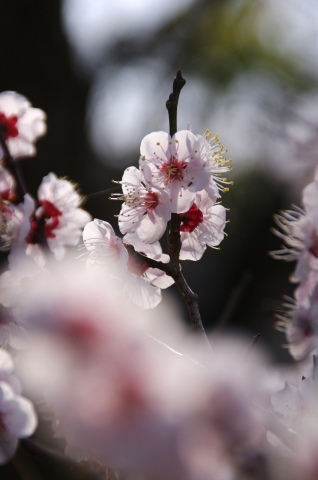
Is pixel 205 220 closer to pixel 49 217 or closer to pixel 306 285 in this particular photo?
pixel 306 285

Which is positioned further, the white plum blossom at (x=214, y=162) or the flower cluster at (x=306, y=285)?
the white plum blossom at (x=214, y=162)

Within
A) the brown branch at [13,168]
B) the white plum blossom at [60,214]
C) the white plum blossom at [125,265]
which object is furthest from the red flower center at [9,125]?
the white plum blossom at [125,265]

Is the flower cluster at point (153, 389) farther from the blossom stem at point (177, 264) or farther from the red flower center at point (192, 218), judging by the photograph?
the red flower center at point (192, 218)

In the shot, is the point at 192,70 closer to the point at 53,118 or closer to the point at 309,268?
the point at 53,118

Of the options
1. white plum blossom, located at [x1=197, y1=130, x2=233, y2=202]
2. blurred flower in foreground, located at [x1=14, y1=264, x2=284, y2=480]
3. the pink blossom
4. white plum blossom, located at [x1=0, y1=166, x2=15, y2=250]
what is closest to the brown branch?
white plum blossom, located at [x1=0, y1=166, x2=15, y2=250]

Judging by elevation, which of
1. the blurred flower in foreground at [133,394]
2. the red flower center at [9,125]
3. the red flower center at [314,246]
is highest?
the blurred flower in foreground at [133,394]

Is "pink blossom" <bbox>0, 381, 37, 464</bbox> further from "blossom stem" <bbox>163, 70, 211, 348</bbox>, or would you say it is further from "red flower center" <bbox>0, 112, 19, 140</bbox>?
"red flower center" <bbox>0, 112, 19, 140</bbox>

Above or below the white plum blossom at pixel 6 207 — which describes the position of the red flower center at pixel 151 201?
above
